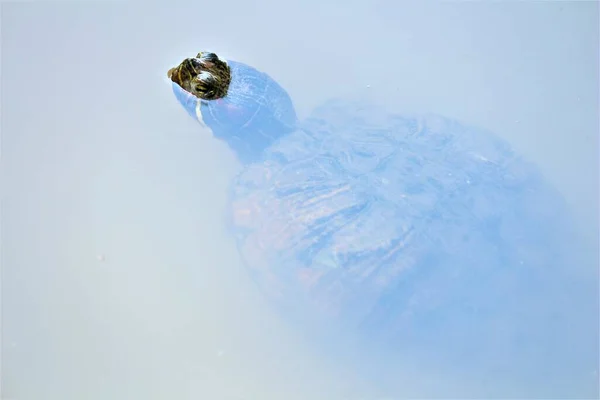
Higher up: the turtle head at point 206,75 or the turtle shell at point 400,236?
the turtle head at point 206,75

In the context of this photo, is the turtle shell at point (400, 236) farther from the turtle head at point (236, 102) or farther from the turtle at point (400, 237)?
the turtle head at point (236, 102)

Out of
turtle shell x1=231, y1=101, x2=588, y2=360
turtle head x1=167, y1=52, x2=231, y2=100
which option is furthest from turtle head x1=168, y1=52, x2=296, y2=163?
turtle shell x1=231, y1=101, x2=588, y2=360

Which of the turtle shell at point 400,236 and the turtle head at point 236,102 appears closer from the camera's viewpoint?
the turtle shell at point 400,236

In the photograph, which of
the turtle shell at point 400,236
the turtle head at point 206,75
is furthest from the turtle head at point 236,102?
the turtle shell at point 400,236

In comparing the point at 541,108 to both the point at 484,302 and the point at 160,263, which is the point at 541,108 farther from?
the point at 160,263

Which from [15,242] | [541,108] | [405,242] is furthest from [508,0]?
[15,242]
